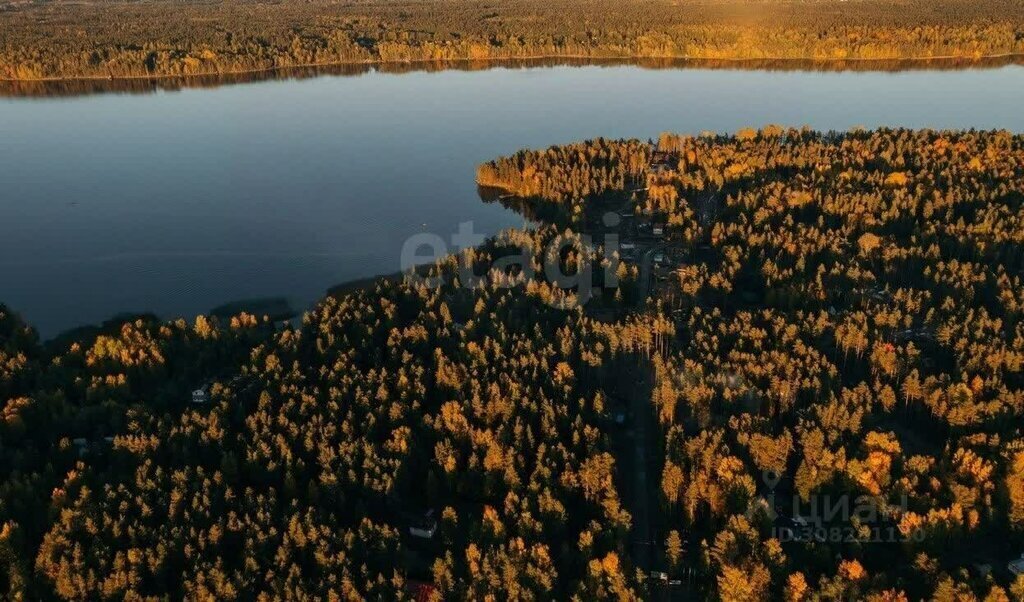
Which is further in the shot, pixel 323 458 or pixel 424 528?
pixel 323 458

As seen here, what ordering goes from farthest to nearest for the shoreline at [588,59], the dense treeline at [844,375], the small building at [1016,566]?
1. the shoreline at [588,59]
2. the dense treeline at [844,375]
3. the small building at [1016,566]

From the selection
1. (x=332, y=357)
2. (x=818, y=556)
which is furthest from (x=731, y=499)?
(x=332, y=357)

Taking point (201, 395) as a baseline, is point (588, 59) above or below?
above

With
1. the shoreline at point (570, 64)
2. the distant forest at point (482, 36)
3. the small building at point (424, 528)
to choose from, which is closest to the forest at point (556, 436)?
the small building at point (424, 528)

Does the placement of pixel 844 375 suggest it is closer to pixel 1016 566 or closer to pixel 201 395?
pixel 1016 566

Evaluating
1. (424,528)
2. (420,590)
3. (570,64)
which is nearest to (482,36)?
(570,64)

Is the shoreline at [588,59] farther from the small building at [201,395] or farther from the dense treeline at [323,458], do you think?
the small building at [201,395]

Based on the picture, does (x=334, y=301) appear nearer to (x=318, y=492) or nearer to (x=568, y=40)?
(x=318, y=492)
